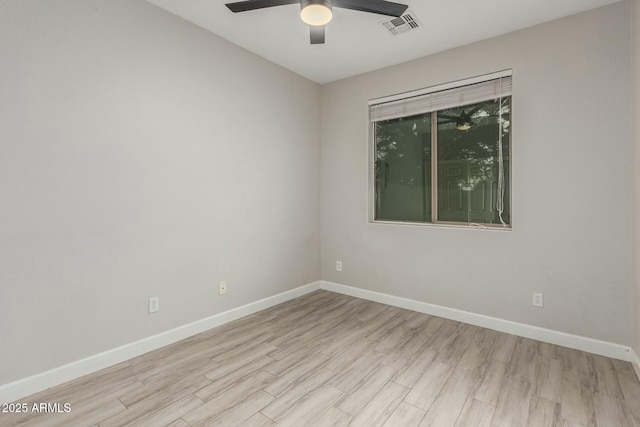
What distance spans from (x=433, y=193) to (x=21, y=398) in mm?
3607

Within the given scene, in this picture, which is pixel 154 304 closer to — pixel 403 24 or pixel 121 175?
pixel 121 175

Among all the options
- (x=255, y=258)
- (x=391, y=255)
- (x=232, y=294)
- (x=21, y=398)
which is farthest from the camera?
(x=391, y=255)

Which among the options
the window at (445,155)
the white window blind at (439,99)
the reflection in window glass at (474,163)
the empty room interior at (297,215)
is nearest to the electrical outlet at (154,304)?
the empty room interior at (297,215)

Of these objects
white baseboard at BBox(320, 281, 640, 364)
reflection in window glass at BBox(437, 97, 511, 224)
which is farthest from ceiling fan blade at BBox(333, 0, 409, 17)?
white baseboard at BBox(320, 281, 640, 364)

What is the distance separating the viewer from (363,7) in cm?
205

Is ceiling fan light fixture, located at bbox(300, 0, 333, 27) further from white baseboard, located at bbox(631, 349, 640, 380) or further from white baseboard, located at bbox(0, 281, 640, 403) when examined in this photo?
white baseboard, located at bbox(631, 349, 640, 380)

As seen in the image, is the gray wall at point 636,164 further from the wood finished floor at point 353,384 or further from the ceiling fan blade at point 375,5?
the ceiling fan blade at point 375,5

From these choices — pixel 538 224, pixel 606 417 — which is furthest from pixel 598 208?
pixel 606 417

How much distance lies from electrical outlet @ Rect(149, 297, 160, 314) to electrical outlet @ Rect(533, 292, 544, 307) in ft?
10.4

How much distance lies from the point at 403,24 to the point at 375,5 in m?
0.75

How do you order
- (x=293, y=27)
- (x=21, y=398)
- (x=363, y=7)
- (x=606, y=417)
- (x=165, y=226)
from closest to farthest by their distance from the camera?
(x=606, y=417), (x=21, y=398), (x=363, y=7), (x=165, y=226), (x=293, y=27)

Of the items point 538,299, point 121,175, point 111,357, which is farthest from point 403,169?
point 111,357

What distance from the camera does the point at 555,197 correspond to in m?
2.59

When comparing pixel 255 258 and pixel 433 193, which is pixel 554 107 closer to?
pixel 433 193
